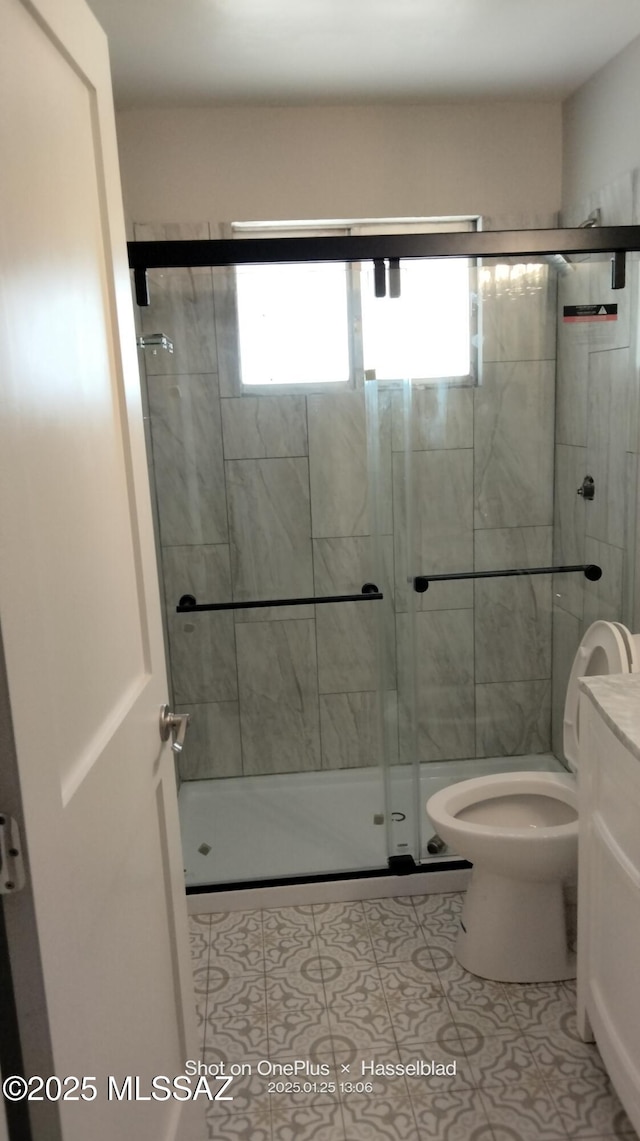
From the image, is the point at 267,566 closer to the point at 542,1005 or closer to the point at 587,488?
the point at 587,488

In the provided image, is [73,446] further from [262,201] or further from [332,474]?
[262,201]

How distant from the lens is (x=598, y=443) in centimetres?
260

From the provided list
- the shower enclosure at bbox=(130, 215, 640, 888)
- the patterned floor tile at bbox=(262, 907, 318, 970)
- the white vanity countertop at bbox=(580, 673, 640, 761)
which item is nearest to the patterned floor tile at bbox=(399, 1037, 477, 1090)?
the patterned floor tile at bbox=(262, 907, 318, 970)

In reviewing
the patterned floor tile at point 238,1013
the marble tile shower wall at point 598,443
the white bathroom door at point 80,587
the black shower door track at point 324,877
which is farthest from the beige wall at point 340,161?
the patterned floor tile at point 238,1013

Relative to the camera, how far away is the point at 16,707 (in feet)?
2.66

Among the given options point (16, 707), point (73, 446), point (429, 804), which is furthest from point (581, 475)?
point (16, 707)

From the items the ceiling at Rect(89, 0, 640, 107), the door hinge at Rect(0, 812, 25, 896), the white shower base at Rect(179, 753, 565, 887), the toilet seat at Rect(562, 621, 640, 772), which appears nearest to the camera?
the door hinge at Rect(0, 812, 25, 896)

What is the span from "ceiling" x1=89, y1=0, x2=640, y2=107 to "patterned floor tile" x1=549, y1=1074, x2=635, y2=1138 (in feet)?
8.46

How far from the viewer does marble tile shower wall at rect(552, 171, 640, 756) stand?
8.05ft

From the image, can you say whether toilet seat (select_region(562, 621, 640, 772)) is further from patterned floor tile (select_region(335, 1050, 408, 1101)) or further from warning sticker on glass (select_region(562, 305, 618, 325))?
warning sticker on glass (select_region(562, 305, 618, 325))

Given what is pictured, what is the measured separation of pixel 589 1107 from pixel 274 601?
69.6 inches

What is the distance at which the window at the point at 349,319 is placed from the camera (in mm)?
2434

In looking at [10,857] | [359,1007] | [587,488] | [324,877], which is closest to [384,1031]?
[359,1007]

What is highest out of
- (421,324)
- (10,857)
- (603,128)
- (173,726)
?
(603,128)
